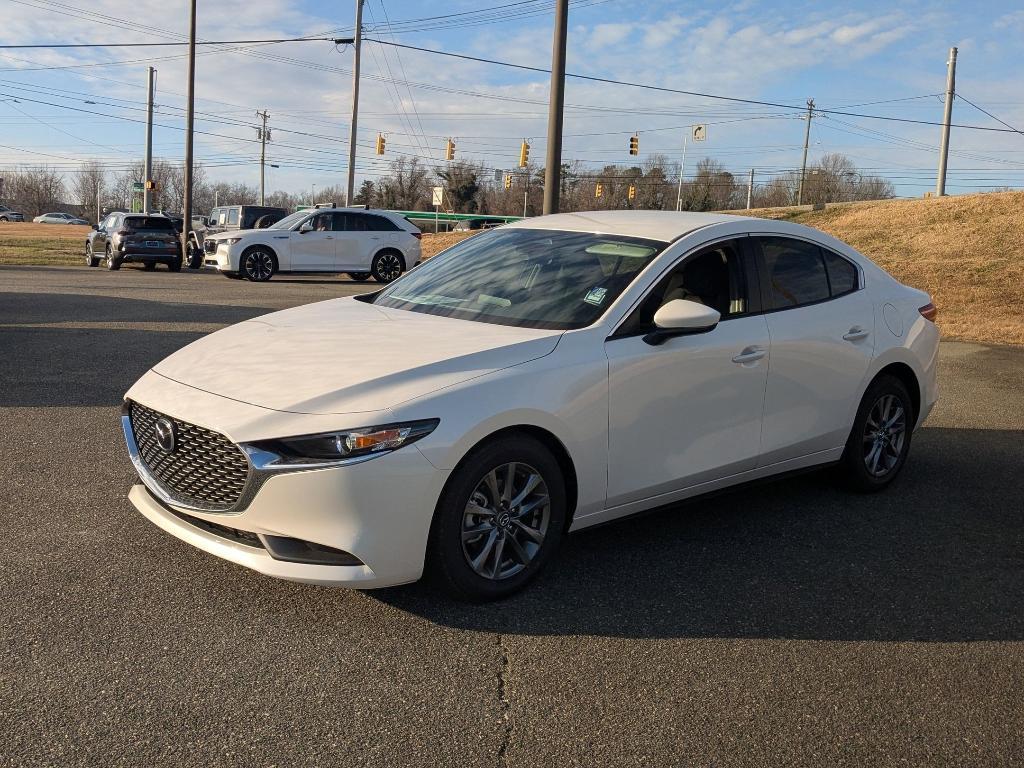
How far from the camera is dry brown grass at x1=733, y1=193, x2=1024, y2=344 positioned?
18328mm

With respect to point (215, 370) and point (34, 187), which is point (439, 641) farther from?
point (34, 187)

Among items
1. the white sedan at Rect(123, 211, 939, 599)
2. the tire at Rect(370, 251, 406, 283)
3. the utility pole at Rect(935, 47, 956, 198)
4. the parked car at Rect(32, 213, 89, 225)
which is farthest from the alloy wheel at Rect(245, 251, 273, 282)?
the parked car at Rect(32, 213, 89, 225)

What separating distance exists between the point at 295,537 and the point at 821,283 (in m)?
3.49

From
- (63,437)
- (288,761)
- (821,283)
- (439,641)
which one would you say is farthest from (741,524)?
(63,437)

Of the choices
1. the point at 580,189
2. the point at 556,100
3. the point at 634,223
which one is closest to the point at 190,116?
the point at 556,100

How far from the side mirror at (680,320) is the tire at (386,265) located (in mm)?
19879

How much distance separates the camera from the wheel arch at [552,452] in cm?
393

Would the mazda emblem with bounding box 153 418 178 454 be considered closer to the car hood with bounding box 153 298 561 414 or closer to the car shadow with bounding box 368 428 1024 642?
the car hood with bounding box 153 298 561 414

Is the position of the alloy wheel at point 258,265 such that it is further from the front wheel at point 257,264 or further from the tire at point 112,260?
the tire at point 112,260

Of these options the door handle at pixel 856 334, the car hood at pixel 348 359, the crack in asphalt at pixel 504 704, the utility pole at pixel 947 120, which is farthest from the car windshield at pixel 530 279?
the utility pole at pixel 947 120

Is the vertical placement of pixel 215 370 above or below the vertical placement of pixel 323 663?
above

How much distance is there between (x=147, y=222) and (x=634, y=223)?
80.3 ft

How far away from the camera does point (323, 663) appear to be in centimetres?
355

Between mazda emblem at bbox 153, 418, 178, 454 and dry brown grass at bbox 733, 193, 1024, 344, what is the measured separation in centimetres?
1074
